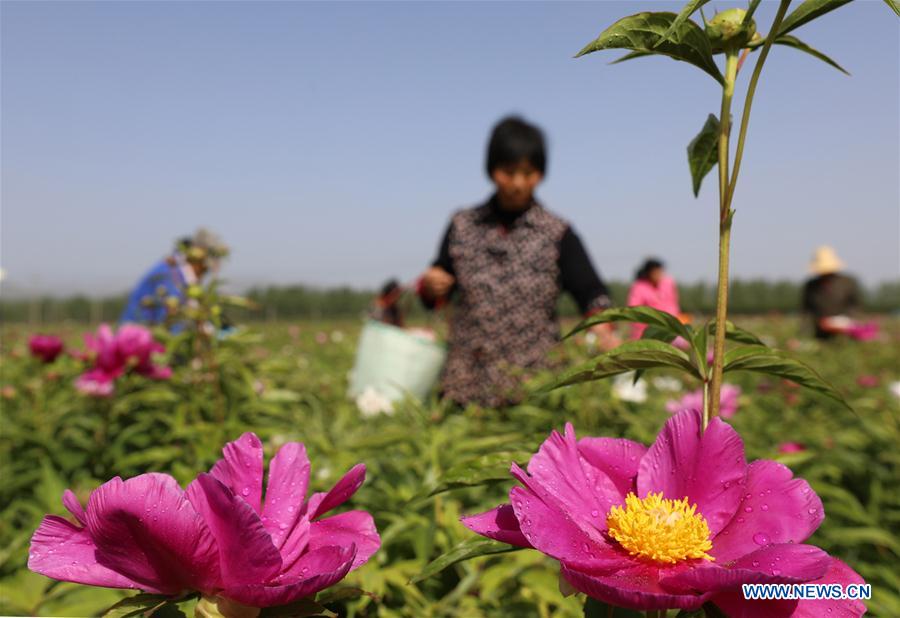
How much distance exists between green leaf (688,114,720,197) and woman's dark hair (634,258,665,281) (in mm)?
6080

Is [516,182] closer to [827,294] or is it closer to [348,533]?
[348,533]

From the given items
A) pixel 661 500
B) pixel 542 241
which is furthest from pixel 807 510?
pixel 542 241

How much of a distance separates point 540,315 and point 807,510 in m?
2.20

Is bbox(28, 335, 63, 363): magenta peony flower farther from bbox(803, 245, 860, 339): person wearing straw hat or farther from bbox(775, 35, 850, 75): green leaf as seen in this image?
bbox(803, 245, 860, 339): person wearing straw hat

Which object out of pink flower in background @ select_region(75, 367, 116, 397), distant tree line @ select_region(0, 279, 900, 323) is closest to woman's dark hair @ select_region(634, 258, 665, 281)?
pink flower in background @ select_region(75, 367, 116, 397)

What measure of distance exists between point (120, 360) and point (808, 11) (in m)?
1.68

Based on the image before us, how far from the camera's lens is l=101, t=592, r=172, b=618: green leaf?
432mm

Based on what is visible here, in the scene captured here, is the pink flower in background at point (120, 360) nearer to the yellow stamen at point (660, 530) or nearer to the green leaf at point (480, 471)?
the green leaf at point (480, 471)

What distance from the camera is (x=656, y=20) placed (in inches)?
19.9

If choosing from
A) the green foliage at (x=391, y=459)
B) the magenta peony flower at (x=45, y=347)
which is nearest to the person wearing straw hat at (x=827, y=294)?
the green foliage at (x=391, y=459)

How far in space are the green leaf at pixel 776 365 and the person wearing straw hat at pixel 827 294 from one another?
6389mm

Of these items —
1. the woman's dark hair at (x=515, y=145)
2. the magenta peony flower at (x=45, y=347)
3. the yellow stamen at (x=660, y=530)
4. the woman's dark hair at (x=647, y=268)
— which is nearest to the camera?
the yellow stamen at (x=660, y=530)

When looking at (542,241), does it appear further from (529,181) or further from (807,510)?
(807,510)

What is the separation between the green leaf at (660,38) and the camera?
0.49 metres
